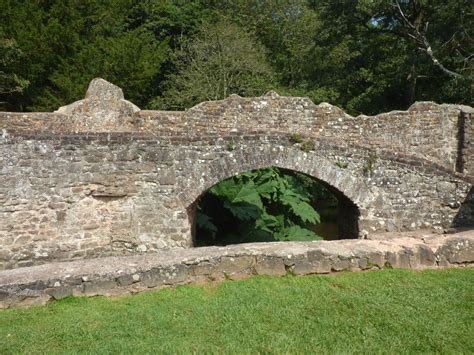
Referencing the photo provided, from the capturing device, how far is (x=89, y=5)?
21.0m

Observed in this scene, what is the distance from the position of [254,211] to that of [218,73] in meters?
12.2

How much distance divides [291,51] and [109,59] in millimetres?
10790

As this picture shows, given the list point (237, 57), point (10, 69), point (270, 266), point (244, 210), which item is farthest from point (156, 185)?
point (237, 57)

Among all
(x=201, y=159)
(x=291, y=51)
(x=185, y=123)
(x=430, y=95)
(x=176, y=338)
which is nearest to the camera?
(x=176, y=338)

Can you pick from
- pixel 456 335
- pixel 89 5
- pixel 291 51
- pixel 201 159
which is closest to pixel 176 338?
pixel 456 335

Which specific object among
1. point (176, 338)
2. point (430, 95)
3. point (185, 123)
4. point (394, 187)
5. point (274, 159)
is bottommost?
point (176, 338)

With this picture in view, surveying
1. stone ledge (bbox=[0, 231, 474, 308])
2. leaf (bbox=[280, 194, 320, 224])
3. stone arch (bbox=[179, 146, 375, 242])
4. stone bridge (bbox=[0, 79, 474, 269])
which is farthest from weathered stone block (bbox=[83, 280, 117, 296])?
leaf (bbox=[280, 194, 320, 224])

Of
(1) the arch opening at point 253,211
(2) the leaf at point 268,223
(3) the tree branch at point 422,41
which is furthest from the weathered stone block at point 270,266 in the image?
(3) the tree branch at point 422,41

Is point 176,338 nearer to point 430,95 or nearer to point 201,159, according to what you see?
point 201,159

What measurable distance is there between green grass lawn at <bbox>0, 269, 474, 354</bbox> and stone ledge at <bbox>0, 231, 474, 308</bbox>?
0.16 meters

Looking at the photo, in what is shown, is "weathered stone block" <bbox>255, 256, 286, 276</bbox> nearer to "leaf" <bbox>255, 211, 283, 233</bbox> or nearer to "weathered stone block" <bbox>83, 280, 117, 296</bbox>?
"weathered stone block" <bbox>83, 280, 117, 296</bbox>

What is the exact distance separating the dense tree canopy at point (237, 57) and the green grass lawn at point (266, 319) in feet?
42.7

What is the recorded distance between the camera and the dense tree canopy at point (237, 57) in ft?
57.1

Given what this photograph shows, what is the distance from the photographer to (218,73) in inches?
816
